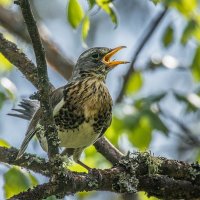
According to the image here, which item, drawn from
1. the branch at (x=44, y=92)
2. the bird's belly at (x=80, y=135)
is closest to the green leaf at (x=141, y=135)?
the bird's belly at (x=80, y=135)

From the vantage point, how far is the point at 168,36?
6777mm

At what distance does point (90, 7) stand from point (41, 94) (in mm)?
797

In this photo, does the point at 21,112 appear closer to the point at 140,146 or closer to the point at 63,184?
the point at 140,146

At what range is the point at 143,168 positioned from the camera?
4512 mm

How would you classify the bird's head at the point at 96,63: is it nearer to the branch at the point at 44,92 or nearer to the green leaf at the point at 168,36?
the green leaf at the point at 168,36

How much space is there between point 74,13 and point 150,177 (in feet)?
4.16

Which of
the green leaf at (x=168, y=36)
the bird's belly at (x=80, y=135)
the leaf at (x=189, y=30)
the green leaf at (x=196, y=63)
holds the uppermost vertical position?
the green leaf at (x=168, y=36)

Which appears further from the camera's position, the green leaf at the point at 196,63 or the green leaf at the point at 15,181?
the green leaf at the point at 196,63

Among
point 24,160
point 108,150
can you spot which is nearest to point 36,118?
point 108,150

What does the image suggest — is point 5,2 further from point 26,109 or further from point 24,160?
point 24,160

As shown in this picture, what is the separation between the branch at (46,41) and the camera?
6996 mm

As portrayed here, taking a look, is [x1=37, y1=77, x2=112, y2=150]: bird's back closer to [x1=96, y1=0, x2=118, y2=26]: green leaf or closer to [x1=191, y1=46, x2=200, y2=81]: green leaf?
[x1=191, y1=46, x2=200, y2=81]: green leaf

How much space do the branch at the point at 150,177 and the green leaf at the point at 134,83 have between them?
2471 mm

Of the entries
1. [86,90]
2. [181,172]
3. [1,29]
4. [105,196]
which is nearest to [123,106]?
[86,90]
